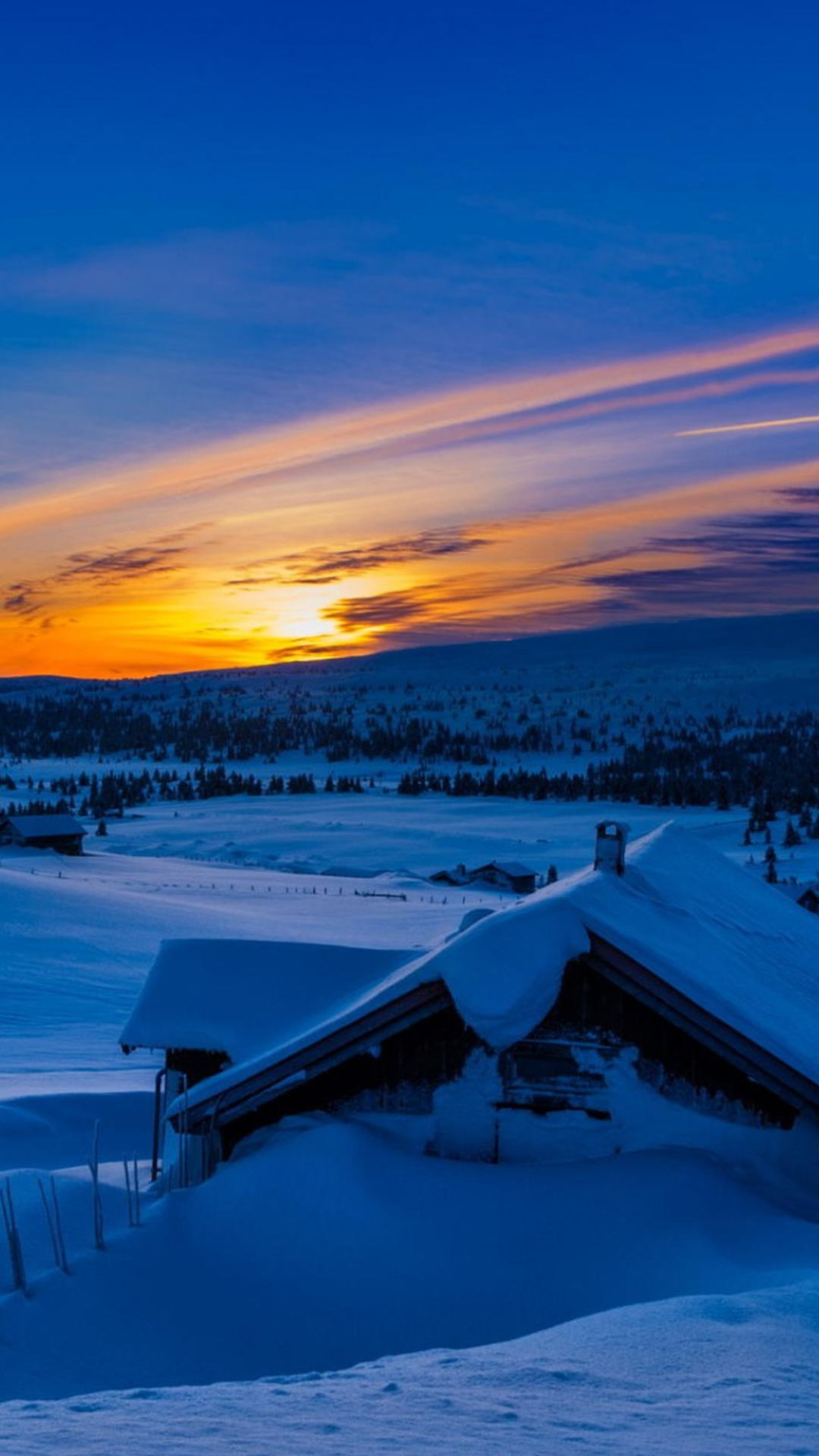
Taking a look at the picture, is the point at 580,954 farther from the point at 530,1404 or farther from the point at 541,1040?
the point at 530,1404

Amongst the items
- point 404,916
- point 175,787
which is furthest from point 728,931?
point 175,787

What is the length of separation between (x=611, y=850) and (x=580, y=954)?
194cm

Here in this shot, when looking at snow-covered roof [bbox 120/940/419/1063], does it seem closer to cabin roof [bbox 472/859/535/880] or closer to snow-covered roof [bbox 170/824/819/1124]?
snow-covered roof [bbox 170/824/819/1124]

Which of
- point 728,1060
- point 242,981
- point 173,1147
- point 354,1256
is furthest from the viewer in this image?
point 173,1147

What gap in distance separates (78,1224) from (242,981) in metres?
2.59

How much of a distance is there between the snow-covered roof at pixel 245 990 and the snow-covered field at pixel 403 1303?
113 centimetres

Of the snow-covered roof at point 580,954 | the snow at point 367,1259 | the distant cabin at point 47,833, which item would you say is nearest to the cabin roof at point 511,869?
the distant cabin at point 47,833

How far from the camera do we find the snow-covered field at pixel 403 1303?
5.51 m

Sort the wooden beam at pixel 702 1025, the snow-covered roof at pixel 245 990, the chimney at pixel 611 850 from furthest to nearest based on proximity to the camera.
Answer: the chimney at pixel 611 850 → the snow-covered roof at pixel 245 990 → the wooden beam at pixel 702 1025

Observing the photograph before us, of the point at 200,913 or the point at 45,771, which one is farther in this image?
the point at 45,771

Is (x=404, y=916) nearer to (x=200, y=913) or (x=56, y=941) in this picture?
(x=200, y=913)

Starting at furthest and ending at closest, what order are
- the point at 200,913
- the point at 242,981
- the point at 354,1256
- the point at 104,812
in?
1. the point at 104,812
2. the point at 200,913
3. the point at 242,981
4. the point at 354,1256

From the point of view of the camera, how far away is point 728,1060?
9.84 m

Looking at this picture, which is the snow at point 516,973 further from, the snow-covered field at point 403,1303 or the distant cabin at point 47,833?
the distant cabin at point 47,833
